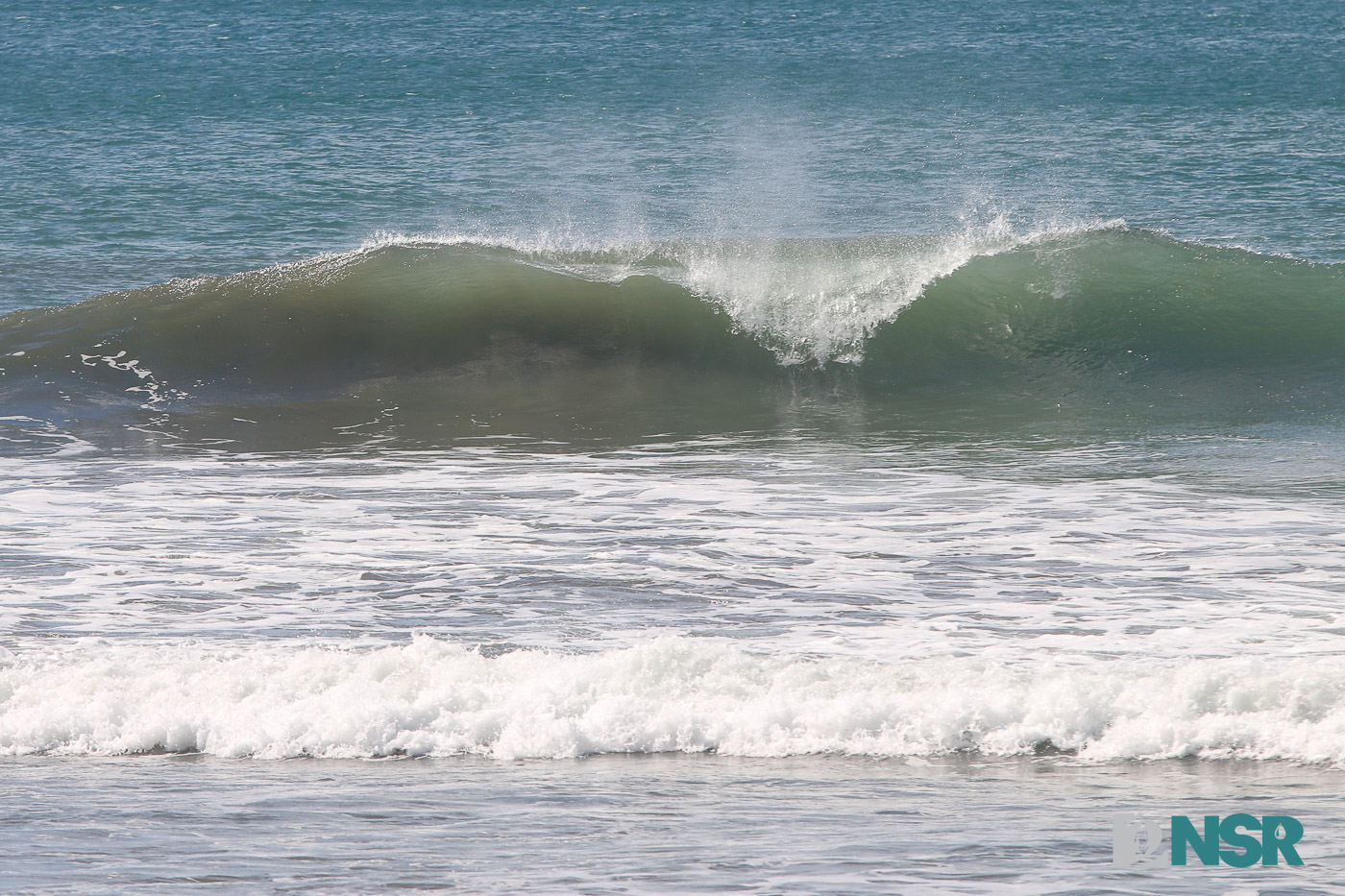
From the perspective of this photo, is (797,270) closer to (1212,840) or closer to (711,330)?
(711,330)

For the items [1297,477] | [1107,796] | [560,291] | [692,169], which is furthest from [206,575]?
[692,169]

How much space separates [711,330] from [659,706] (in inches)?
311

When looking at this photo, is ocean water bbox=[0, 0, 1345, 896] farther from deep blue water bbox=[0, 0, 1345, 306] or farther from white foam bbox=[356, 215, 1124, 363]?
deep blue water bbox=[0, 0, 1345, 306]

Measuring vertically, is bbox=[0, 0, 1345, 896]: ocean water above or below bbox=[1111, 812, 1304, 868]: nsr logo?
above

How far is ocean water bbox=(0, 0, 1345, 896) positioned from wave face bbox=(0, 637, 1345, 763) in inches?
0.7

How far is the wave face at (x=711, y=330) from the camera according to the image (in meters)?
10.8

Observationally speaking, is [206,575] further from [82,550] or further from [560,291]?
[560,291]

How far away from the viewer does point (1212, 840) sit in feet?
10.8

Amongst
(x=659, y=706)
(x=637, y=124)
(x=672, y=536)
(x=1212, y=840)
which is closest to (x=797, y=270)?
(x=672, y=536)

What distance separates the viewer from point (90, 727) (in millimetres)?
4406

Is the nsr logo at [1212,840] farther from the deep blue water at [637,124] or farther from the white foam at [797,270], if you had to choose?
the deep blue water at [637,124]

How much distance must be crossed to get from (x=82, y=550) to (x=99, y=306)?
7.69 meters

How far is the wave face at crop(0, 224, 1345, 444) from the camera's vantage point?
1077 cm

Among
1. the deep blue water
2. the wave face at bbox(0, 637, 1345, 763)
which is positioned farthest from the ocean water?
the deep blue water
